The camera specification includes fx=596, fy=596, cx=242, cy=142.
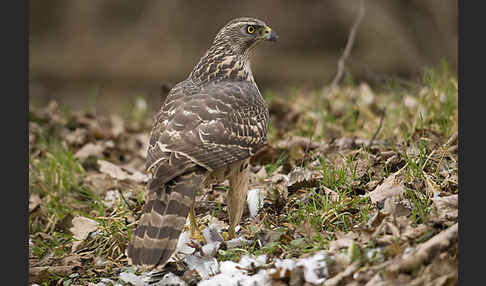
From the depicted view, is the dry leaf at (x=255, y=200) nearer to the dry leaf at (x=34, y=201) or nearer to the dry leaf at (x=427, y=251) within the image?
the dry leaf at (x=427, y=251)

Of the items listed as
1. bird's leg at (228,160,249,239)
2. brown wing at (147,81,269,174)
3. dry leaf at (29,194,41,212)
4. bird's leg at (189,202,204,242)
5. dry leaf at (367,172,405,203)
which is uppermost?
brown wing at (147,81,269,174)

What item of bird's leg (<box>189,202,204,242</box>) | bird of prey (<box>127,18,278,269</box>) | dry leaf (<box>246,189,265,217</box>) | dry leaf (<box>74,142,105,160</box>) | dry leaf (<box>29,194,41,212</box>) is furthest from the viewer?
dry leaf (<box>74,142,105,160</box>)

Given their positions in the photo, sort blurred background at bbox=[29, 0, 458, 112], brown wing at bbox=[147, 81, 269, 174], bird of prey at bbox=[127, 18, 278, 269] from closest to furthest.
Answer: bird of prey at bbox=[127, 18, 278, 269] < brown wing at bbox=[147, 81, 269, 174] < blurred background at bbox=[29, 0, 458, 112]

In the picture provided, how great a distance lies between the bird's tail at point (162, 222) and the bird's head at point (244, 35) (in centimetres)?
175

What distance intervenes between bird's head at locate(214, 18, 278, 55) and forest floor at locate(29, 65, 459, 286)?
3.63 ft

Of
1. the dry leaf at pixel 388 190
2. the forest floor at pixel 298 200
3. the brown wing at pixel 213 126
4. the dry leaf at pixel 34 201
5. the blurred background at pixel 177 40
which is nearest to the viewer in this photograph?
the forest floor at pixel 298 200

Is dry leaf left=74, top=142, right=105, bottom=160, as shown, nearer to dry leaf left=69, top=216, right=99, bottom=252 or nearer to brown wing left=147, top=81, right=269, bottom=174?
dry leaf left=69, top=216, right=99, bottom=252

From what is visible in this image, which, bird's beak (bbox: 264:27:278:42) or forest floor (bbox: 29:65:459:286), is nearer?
forest floor (bbox: 29:65:459:286)

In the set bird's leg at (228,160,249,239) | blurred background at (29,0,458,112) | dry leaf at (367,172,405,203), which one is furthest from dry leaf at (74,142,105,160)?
blurred background at (29,0,458,112)

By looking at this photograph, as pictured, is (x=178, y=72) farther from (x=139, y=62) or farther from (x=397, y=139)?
(x=397, y=139)

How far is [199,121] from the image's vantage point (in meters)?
4.43

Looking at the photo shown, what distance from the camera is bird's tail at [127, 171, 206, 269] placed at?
12.4 feet

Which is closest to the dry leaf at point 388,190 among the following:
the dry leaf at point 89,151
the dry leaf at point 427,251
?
the dry leaf at point 427,251

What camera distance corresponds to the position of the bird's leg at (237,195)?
4.64 m
